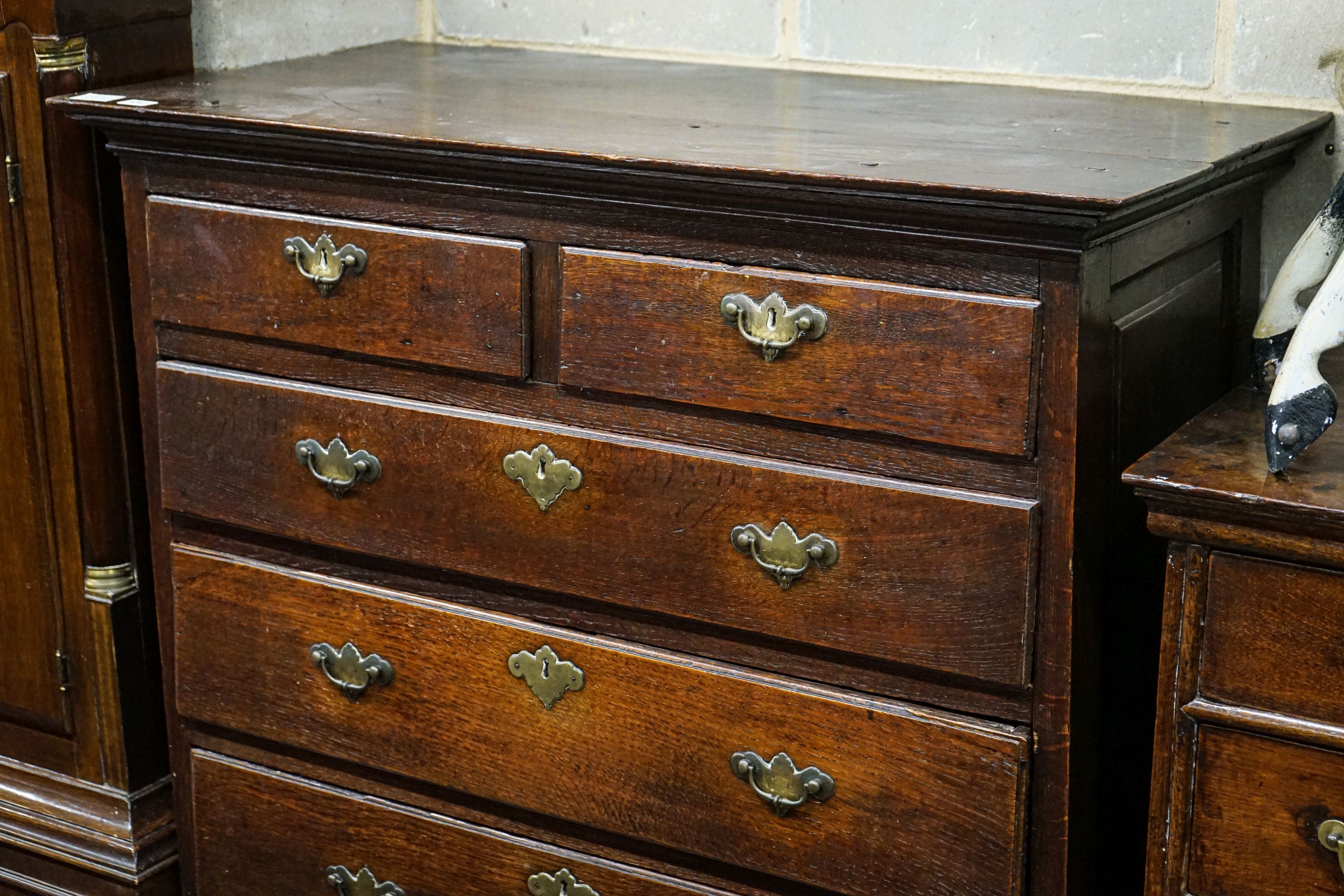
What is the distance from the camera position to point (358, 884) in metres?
1.76

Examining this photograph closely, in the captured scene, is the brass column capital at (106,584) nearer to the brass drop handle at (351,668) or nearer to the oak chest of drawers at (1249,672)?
the brass drop handle at (351,668)

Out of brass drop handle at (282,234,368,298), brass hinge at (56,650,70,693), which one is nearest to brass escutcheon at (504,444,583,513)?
brass drop handle at (282,234,368,298)

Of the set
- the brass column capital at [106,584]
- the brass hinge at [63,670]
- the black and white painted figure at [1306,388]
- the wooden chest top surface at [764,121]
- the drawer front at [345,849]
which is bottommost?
the drawer front at [345,849]

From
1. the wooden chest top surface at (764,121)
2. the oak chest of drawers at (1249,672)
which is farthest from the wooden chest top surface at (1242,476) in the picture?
the wooden chest top surface at (764,121)

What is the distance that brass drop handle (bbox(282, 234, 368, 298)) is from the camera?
5.14 feet

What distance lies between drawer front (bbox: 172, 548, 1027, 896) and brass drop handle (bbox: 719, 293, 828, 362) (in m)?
0.33

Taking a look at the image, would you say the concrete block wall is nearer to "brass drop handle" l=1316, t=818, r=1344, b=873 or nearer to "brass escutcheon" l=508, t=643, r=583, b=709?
"brass drop handle" l=1316, t=818, r=1344, b=873

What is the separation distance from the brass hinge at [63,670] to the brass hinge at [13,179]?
1.81 feet

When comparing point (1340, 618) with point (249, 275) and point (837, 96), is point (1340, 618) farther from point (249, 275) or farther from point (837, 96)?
point (249, 275)

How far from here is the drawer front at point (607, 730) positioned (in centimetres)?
142

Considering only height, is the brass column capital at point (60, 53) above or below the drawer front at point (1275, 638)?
above

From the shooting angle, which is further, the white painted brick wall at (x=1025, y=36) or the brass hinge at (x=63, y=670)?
the brass hinge at (x=63, y=670)

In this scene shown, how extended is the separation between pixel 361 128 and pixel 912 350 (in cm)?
58

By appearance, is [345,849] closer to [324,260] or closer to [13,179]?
[324,260]
